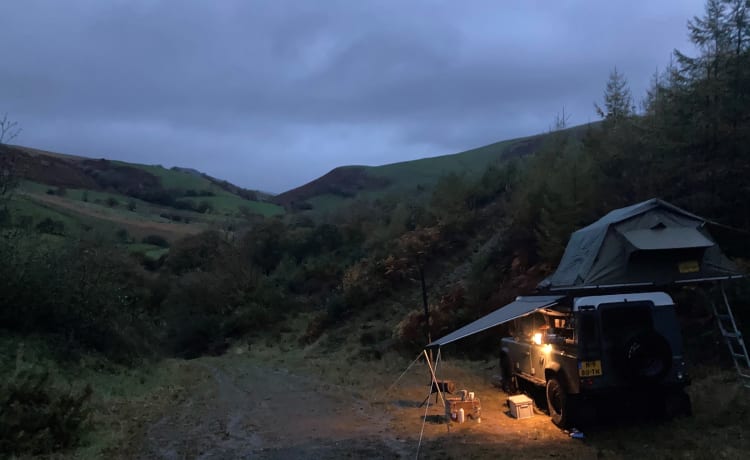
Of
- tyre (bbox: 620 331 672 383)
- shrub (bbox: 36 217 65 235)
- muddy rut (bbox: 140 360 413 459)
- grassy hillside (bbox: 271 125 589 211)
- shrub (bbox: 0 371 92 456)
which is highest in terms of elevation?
grassy hillside (bbox: 271 125 589 211)

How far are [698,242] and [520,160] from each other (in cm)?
2492

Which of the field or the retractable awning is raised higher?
the retractable awning

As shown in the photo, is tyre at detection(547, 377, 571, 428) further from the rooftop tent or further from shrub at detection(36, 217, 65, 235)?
shrub at detection(36, 217, 65, 235)

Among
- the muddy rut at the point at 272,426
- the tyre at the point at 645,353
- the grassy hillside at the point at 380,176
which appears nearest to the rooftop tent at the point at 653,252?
the tyre at the point at 645,353

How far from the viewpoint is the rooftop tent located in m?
11.5

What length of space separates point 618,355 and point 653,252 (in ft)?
12.3

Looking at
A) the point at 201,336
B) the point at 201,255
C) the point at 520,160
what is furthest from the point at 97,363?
the point at 201,255

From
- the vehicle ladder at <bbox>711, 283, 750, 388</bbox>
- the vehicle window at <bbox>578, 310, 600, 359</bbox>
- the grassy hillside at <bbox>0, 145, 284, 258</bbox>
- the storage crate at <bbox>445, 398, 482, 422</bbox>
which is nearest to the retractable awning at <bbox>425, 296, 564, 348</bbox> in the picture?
the storage crate at <bbox>445, 398, 482, 422</bbox>

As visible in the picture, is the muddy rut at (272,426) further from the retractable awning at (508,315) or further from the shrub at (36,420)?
the retractable awning at (508,315)

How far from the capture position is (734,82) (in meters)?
14.5

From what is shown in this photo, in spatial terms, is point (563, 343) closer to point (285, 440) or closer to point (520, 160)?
point (285, 440)

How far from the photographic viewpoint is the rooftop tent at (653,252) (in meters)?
11.5

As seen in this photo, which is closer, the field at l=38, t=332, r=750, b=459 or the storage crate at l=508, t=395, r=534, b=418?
the field at l=38, t=332, r=750, b=459

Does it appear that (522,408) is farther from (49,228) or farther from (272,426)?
(49,228)
